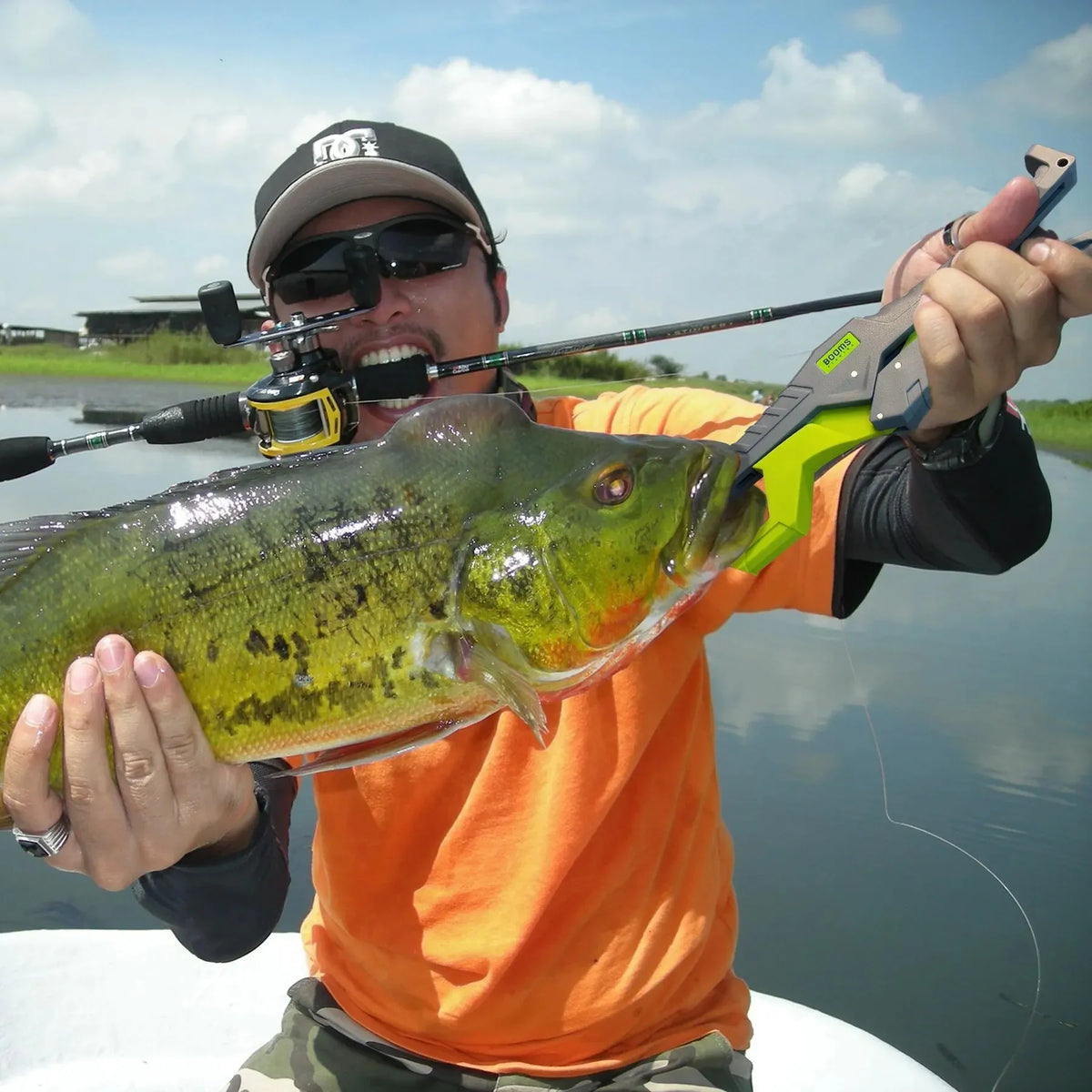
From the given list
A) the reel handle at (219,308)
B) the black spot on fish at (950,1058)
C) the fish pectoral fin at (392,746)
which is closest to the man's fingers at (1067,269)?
the fish pectoral fin at (392,746)

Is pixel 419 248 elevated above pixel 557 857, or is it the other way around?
pixel 419 248

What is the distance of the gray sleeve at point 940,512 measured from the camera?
2240 mm

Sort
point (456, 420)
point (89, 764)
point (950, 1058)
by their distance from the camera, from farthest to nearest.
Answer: point (950, 1058) → point (89, 764) → point (456, 420)

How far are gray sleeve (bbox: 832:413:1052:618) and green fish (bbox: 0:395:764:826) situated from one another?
0.73 m

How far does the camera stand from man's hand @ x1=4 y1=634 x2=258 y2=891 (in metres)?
1.91

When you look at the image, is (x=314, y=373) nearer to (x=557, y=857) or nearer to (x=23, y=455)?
(x=23, y=455)

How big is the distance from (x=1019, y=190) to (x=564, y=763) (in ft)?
6.27

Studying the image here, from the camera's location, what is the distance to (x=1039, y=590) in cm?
964

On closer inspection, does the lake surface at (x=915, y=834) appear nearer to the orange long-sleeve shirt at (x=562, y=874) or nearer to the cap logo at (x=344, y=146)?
the orange long-sleeve shirt at (x=562, y=874)

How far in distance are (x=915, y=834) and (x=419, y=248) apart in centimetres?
463

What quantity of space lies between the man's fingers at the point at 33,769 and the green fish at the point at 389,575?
4 cm

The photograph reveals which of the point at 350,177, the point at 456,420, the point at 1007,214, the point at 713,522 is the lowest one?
the point at 713,522

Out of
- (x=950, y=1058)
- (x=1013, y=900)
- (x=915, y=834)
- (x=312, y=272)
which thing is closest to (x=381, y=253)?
(x=312, y=272)

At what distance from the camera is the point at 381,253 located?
340 centimetres
